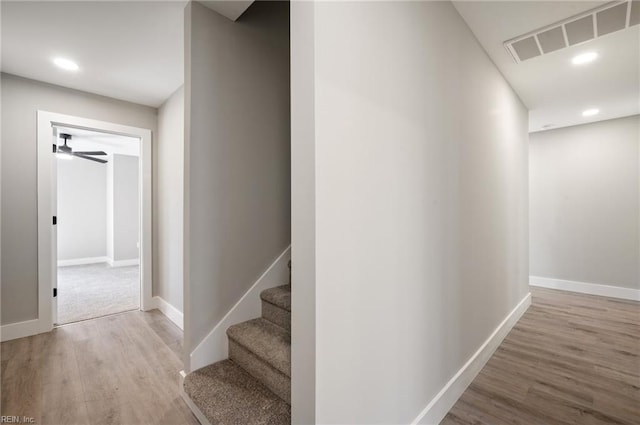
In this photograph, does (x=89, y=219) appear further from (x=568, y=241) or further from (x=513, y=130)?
(x=568, y=241)

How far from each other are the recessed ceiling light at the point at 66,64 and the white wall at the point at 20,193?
52 centimetres

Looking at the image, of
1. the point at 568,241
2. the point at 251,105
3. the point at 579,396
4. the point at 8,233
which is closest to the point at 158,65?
the point at 251,105

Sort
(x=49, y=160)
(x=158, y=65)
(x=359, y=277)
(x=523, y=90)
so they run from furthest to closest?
(x=523, y=90)
(x=49, y=160)
(x=158, y=65)
(x=359, y=277)

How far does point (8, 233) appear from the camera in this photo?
2.65 metres

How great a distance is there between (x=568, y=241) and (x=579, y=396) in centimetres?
344

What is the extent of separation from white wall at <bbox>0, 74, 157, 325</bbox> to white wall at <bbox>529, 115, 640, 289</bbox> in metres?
6.85

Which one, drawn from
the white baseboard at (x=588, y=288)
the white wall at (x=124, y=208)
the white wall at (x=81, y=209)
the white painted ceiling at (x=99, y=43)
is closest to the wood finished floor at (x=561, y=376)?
the white baseboard at (x=588, y=288)

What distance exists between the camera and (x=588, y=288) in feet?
13.9

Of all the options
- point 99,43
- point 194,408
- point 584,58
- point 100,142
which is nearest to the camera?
point 194,408

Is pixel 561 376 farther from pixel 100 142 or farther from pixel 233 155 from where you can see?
pixel 100 142

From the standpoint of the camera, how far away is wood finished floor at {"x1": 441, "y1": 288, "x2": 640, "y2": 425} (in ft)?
5.58

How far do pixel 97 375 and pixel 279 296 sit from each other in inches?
60.0

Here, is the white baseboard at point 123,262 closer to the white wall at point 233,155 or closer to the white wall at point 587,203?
the white wall at point 233,155

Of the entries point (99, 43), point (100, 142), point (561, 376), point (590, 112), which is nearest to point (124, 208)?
point (100, 142)
